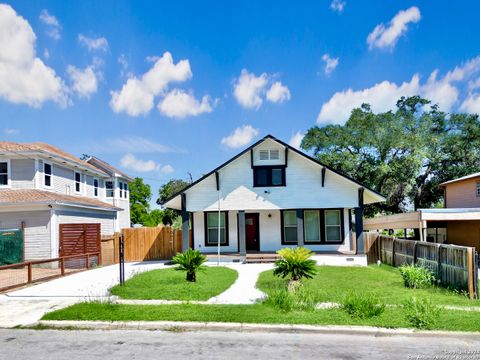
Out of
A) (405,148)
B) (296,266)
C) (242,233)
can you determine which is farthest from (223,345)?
(405,148)

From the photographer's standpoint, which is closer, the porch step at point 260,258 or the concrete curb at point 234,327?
the concrete curb at point 234,327

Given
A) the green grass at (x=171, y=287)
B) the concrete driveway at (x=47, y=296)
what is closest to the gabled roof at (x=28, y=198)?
the concrete driveway at (x=47, y=296)

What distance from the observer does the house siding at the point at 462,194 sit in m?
26.9

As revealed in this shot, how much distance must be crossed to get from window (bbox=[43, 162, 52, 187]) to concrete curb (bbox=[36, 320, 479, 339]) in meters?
14.5

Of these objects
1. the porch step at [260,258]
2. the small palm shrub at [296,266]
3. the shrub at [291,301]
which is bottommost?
the porch step at [260,258]

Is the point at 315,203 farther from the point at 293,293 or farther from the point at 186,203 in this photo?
the point at 293,293

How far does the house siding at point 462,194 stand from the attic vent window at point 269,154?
1576 centimetres

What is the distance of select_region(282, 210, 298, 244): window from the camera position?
834 inches

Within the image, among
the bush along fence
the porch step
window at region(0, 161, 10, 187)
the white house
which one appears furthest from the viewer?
window at region(0, 161, 10, 187)

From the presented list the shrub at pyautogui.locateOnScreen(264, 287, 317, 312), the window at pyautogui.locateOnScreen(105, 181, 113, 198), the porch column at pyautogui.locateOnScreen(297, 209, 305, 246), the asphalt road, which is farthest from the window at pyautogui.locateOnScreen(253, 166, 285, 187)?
the window at pyautogui.locateOnScreen(105, 181, 113, 198)

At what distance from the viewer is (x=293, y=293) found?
10305 millimetres

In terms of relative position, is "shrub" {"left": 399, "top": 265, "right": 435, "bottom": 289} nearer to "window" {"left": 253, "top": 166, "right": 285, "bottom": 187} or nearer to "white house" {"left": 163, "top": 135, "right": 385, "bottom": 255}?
"white house" {"left": 163, "top": 135, "right": 385, "bottom": 255}

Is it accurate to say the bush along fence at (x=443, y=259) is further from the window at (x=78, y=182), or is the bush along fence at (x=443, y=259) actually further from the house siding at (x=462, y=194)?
the window at (x=78, y=182)

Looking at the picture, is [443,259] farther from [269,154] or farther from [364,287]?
[269,154]
